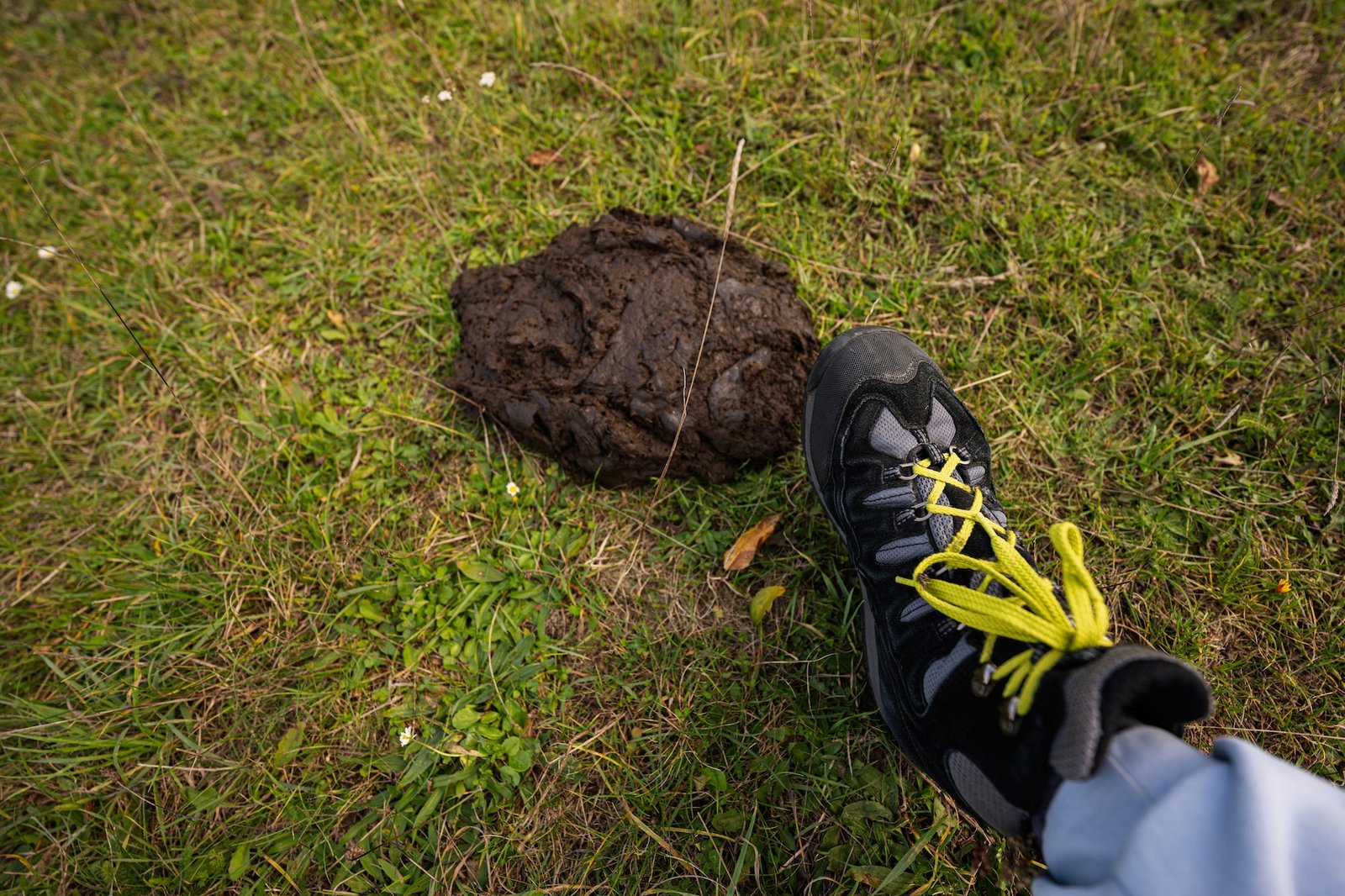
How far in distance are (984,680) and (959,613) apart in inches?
7.1

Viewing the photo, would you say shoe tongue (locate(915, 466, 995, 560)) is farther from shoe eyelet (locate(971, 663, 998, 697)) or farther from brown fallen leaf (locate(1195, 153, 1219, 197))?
brown fallen leaf (locate(1195, 153, 1219, 197))

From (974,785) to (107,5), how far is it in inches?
196

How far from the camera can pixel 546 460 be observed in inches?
91.6

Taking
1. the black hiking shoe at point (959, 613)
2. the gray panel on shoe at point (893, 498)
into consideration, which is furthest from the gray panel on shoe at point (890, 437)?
the gray panel on shoe at point (893, 498)

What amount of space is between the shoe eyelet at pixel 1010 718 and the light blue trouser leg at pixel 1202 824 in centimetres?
17

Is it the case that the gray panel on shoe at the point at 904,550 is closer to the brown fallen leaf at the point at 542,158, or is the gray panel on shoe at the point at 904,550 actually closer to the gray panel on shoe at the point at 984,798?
the gray panel on shoe at the point at 984,798

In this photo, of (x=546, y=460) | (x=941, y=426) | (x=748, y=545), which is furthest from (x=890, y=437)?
(x=546, y=460)

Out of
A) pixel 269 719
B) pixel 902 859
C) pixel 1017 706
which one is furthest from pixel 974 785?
pixel 269 719

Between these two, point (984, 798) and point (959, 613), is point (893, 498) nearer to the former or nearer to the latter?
point (959, 613)

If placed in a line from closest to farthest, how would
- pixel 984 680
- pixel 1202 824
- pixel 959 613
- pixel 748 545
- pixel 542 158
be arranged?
A: pixel 1202 824
pixel 984 680
pixel 959 613
pixel 748 545
pixel 542 158

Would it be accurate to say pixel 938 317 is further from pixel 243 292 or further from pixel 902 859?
pixel 243 292

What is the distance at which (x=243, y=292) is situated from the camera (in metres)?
2.71

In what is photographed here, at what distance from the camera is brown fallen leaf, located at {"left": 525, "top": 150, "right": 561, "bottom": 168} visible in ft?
8.98

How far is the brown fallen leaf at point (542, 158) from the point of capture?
274 cm
